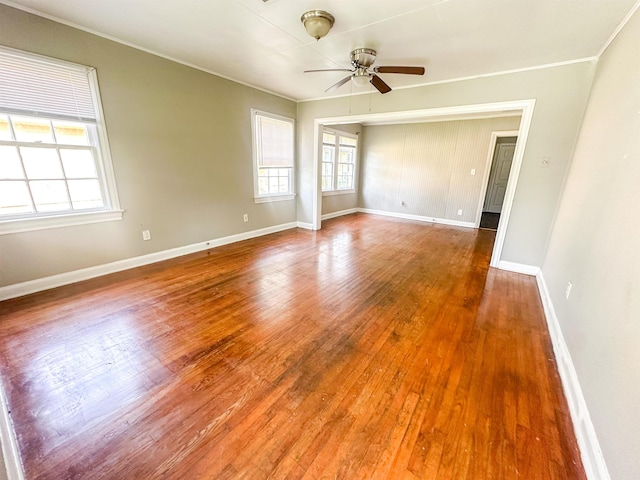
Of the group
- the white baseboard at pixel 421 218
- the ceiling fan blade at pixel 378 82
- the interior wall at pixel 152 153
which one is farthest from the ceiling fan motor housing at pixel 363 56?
the white baseboard at pixel 421 218

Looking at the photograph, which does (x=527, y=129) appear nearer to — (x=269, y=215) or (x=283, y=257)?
(x=283, y=257)

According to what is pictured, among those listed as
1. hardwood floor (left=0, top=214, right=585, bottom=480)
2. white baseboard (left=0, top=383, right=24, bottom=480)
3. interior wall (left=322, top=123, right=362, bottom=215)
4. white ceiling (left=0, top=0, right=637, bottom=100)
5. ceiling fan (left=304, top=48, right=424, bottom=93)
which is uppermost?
white ceiling (left=0, top=0, right=637, bottom=100)

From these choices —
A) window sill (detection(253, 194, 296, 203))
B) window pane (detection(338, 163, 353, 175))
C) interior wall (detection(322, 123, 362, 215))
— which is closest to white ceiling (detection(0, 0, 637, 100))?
window sill (detection(253, 194, 296, 203))

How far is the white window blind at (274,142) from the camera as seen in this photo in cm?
465

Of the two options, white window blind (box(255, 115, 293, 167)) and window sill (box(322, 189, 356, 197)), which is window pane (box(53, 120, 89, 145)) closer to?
white window blind (box(255, 115, 293, 167))

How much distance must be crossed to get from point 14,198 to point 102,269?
3.38 ft

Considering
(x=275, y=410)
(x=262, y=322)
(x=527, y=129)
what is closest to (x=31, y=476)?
(x=275, y=410)

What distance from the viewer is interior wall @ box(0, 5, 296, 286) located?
100 inches

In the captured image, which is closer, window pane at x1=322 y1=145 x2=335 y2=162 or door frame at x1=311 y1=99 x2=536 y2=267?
door frame at x1=311 y1=99 x2=536 y2=267

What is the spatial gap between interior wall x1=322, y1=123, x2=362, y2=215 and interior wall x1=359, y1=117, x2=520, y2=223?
18 cm

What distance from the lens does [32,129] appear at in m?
2.47

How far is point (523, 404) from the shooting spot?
1550mm

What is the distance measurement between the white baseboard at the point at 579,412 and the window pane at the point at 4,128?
4.71m

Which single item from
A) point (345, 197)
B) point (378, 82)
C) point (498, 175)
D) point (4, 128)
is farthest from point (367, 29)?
point (498, 175)
